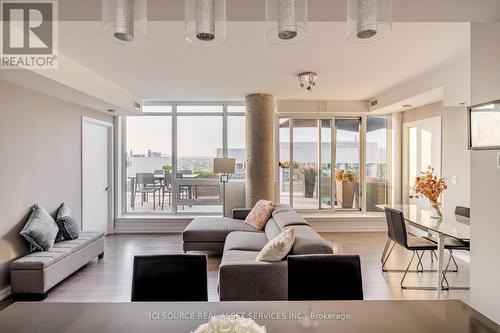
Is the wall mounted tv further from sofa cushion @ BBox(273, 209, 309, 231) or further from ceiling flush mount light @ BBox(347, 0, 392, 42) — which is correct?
sofa cushion @ BBox(273, 209, 309, 231)

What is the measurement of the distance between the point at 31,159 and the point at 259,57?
123 inches

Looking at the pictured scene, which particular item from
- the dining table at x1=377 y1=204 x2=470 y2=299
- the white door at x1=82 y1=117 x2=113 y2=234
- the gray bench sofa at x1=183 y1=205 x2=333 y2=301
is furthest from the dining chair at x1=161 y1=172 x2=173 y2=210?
the dining table at x1=377 y1=204 x2=470 y2=299

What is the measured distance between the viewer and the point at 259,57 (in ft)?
11.9

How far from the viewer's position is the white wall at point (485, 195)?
2102 mm

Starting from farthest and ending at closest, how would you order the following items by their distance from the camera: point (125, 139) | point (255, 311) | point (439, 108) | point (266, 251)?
point (125, 139) < point (439, 108) < point (266, 251) < point (255, 311)

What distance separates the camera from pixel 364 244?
5340 millimetres

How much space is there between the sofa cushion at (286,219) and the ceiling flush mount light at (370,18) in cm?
287

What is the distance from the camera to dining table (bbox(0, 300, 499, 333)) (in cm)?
125

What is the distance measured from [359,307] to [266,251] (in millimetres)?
1402

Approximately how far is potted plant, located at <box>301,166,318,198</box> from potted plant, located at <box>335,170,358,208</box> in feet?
1.68

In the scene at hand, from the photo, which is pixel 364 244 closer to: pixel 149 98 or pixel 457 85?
pixel 457 85

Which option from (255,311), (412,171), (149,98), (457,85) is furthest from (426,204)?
(149,98)

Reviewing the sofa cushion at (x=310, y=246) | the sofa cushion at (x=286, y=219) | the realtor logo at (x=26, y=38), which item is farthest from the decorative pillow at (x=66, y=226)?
the sofa cushion at (x=310, y=246)

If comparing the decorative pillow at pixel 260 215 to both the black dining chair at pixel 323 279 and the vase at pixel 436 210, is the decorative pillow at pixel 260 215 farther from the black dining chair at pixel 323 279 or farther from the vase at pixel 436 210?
the black dining chair at pixel 323 279
